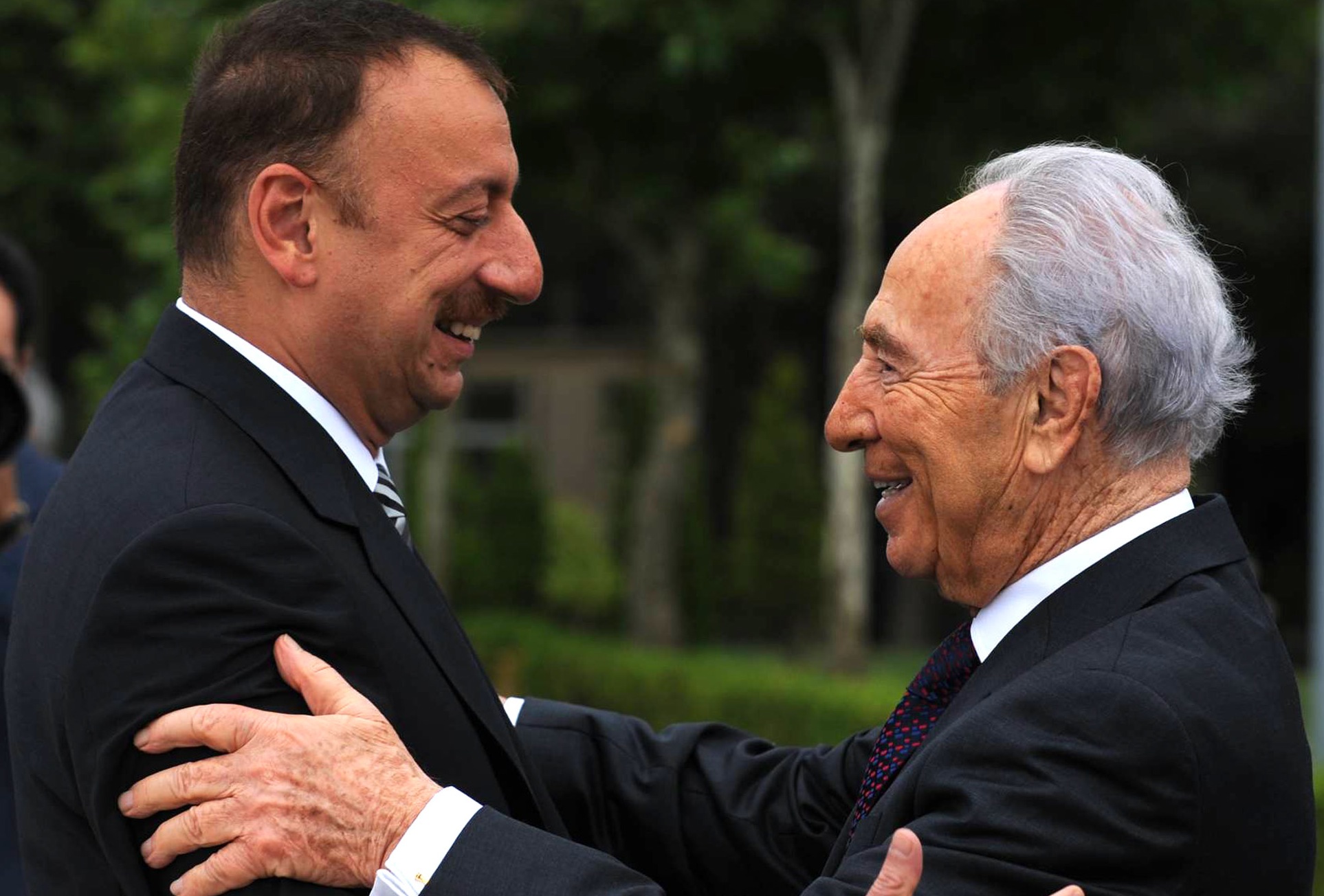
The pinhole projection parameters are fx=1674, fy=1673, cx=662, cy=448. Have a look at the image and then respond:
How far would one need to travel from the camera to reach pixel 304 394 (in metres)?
2.57

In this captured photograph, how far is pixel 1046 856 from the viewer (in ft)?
7.11

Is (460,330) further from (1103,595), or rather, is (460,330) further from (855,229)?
(855,229)

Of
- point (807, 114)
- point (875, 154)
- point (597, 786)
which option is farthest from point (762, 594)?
point (597, 786)

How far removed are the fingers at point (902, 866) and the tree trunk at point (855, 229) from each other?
31.7 feet

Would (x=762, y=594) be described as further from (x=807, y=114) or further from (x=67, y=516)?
(x=67, y=516)

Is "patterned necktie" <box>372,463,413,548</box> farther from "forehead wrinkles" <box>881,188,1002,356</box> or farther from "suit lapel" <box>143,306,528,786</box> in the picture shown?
"forehead wrinkles" <box>881,188,1002,356</box>

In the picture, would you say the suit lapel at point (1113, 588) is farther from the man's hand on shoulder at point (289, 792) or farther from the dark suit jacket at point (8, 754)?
the dark suit jacket at point (8, 754)

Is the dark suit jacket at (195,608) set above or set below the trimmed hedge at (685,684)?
above

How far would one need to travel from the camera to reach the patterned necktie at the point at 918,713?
2.60 m

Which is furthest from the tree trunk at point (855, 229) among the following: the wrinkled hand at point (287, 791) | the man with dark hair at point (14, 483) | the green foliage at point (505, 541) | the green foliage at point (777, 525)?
the green foliage at point (505, 541)

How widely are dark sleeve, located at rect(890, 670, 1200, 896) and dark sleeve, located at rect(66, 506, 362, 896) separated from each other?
2.83 ft

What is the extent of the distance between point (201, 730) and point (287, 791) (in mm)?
141

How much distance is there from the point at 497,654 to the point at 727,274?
14.1 ft

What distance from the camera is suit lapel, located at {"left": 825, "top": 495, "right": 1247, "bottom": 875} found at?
2416mm
